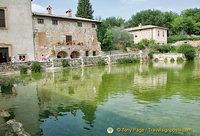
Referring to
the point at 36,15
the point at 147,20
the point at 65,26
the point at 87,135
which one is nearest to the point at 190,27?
the point at 147,20

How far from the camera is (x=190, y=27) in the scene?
170ft

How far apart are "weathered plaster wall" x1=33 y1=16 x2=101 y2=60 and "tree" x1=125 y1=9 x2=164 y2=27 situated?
3106 cm

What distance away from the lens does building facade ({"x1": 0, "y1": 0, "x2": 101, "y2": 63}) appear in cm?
2189

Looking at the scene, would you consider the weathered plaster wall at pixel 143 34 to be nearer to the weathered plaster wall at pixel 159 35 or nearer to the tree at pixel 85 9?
the weathered plaster wall at pixel 159 35

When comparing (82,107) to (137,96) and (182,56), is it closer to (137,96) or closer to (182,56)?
(137,96)

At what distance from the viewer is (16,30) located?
22.4m

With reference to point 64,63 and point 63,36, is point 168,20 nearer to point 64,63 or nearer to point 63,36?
point 63,36

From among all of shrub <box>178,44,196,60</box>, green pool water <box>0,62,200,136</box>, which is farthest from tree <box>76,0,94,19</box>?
green pool water <box>0,62,200,136</box>

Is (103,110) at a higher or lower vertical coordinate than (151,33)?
lower

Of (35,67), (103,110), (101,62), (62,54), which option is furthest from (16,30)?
(103,110)

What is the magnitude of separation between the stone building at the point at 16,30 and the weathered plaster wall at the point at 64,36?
6.36ft

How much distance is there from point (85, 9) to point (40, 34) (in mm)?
18757

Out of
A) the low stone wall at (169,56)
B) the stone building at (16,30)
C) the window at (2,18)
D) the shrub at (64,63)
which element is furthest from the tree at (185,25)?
the window at (2,18)

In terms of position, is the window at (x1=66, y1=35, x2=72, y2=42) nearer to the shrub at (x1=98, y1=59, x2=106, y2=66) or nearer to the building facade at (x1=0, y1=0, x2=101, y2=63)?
the building facade at (x1=0, y1=0, x2=101, y2=63)
